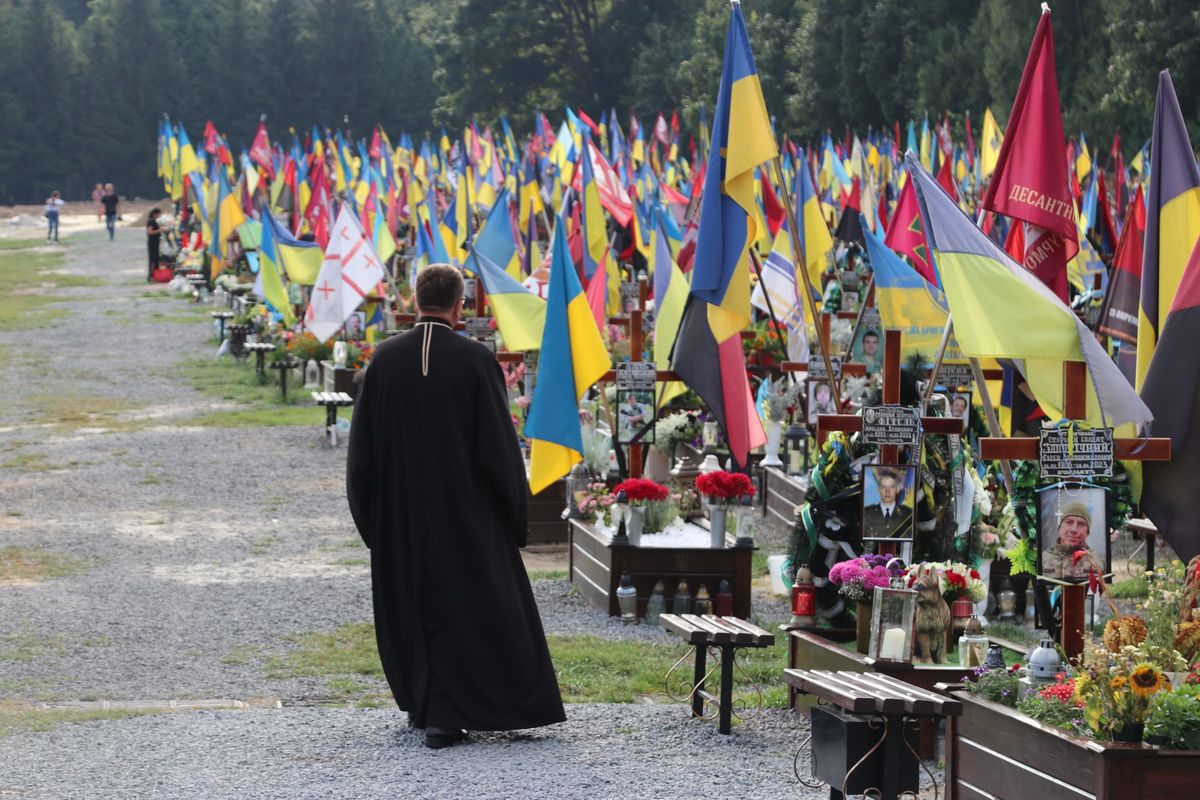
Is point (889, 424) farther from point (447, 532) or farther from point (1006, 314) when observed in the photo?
point (447, 532)

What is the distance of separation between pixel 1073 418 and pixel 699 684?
2.26 metres

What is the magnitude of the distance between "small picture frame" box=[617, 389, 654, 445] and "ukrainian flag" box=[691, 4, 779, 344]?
7.60 ft

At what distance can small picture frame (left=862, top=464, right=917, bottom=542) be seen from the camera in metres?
7.78

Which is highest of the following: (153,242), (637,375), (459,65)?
(459,65)

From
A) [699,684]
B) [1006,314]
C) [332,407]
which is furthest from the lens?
[332,407]

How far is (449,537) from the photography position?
7.60 meters

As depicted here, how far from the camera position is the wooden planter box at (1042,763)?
5691 mm

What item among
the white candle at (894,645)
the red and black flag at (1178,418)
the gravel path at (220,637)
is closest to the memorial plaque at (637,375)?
the gravel path at (220,637)

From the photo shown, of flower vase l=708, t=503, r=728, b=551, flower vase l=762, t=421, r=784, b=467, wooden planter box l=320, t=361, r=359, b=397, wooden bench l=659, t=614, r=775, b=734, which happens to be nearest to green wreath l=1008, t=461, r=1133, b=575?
wooden bench l=659, t=614, r=775, b=734

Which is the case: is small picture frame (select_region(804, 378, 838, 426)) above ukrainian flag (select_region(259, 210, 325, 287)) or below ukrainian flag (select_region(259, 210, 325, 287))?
below

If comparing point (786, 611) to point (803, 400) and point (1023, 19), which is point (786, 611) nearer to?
point (803, 400)

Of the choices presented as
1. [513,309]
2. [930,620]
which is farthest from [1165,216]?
[513,309]

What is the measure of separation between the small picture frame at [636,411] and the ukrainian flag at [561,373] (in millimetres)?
476

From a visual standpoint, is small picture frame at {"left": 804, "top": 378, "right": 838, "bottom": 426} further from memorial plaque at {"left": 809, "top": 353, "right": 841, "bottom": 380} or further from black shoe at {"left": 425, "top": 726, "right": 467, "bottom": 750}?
black shoe at {"left": 425, "top": 726, "right": 467, "bottom": 750}
